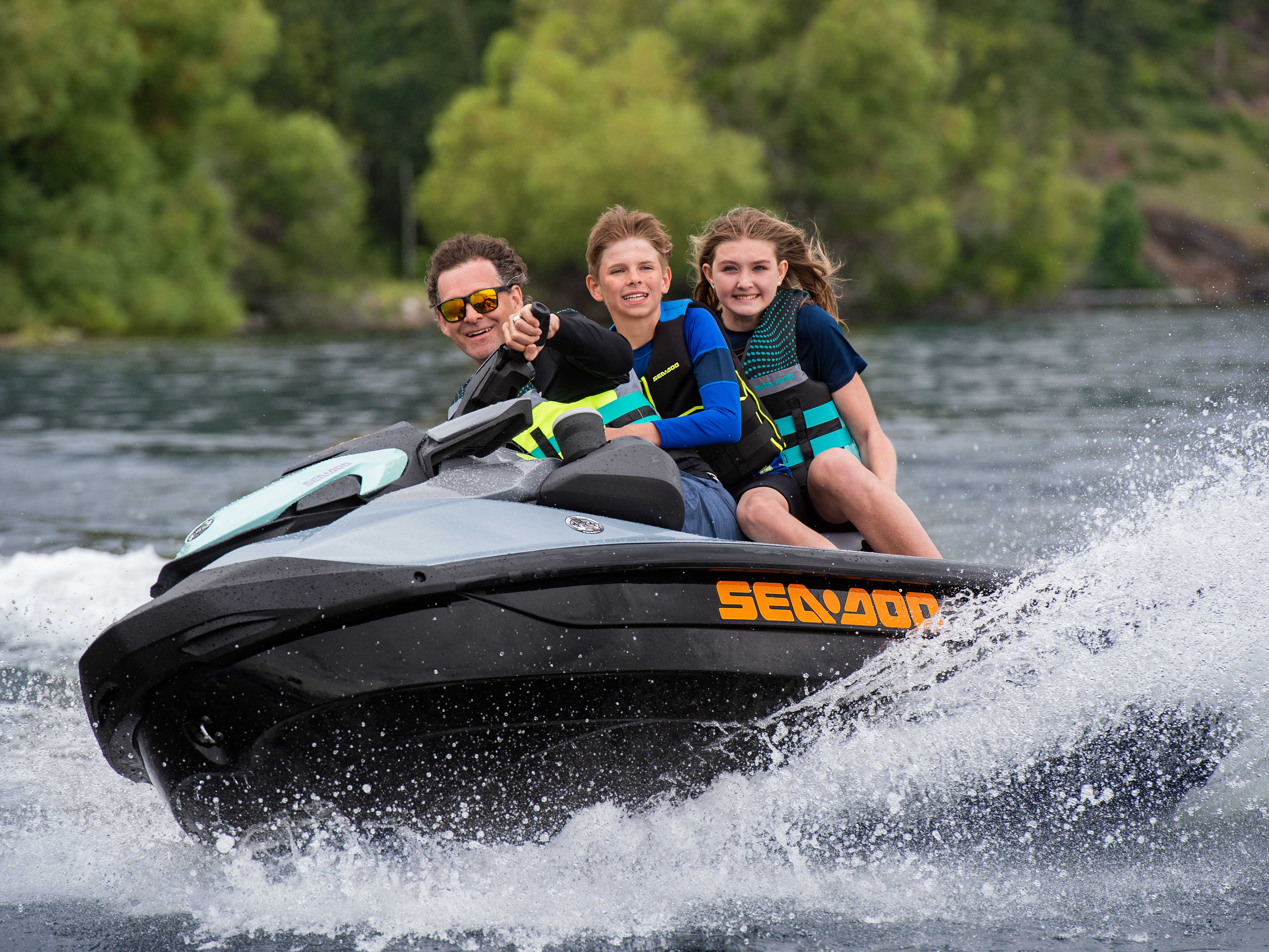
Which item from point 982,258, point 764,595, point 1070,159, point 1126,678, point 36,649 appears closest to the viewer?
point 764,595

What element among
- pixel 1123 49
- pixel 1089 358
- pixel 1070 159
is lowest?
pixel 1089 358

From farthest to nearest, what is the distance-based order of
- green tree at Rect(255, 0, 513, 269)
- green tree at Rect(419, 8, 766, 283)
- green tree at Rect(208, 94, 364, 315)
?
green tree at Rect(255, 0, 513, 269), green tree at Rect(208, 94, 364, 315), green tree at Rect(419, 8, 766, 283)

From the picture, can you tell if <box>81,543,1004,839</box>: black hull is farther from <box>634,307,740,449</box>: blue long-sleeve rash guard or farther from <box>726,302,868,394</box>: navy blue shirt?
<box>726,302,868,394</box>: navy blue shirt

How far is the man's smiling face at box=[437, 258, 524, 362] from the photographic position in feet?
11.3

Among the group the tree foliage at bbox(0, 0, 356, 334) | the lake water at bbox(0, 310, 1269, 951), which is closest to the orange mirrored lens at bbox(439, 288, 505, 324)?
the lake water at bbox(0, 310, 1269, 951)

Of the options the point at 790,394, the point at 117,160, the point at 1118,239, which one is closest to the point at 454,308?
the point at 790,394

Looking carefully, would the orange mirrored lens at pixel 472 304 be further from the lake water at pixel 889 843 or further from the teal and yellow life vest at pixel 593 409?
the lake water at pixel 889 843

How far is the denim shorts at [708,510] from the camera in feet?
10.4

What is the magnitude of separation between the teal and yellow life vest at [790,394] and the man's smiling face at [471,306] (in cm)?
67

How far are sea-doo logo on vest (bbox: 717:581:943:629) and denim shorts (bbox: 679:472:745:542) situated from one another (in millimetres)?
297

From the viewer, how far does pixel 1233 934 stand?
2.71m

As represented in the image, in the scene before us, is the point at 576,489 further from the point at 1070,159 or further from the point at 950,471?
the point at 1070,159

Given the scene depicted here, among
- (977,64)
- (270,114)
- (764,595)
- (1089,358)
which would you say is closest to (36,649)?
(764,595)

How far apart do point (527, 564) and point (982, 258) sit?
104 ft
